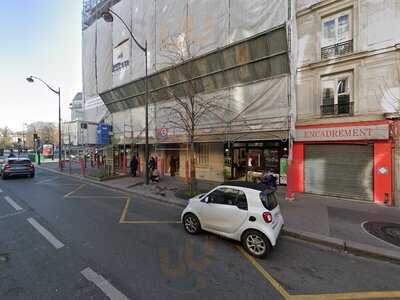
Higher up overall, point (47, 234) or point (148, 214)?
point (47, 234)

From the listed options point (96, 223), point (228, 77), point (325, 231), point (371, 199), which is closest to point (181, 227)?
point (96, 223)

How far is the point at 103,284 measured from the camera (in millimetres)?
3646

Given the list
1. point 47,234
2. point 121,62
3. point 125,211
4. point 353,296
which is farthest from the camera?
point 121,62

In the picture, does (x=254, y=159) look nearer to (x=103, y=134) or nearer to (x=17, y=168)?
(x=103, y=134)

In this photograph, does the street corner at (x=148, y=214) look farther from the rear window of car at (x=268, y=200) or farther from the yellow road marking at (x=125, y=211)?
the rear window of car at (x=268, y=200)

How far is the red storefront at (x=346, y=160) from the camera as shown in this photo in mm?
8367

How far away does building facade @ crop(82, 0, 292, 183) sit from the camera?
10.6 meters

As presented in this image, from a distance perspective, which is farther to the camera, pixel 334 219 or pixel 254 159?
pixel 254 159

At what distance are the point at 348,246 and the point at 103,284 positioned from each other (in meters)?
4.89

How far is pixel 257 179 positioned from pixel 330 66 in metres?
5.90

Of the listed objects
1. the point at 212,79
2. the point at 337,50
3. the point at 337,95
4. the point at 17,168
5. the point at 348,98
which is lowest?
the point at 17,168

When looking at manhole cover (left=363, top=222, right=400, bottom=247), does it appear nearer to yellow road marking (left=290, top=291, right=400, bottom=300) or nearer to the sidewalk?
the sidewalk

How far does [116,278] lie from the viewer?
3.82 metres

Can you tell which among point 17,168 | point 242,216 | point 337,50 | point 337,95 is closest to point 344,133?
point 337,95
